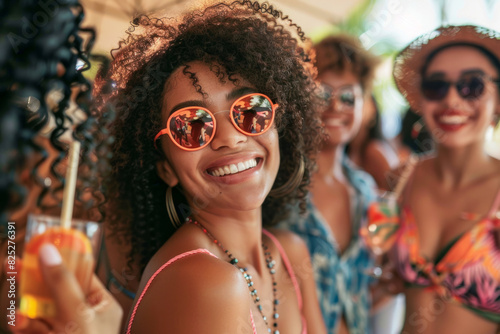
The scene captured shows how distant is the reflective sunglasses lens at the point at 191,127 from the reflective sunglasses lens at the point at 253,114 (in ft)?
0.28

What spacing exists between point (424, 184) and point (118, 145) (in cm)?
153

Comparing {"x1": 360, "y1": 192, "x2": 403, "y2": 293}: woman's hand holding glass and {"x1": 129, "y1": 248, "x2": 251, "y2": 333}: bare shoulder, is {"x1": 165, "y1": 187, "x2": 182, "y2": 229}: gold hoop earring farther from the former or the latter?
{"x1": 360, "y1": 192, "x2": 403, "y2": 293}: woman's hand holding glass

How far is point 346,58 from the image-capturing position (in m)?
2.95

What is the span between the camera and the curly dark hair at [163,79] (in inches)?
58.3

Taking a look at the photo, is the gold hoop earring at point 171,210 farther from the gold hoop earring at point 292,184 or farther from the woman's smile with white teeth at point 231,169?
the gold hoop earring at point 292,184

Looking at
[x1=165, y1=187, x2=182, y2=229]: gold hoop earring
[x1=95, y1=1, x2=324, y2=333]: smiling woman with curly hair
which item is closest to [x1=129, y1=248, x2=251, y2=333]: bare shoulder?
[x1=95, y1=1, x2=324, y2=333]: smiling woman with curly hair

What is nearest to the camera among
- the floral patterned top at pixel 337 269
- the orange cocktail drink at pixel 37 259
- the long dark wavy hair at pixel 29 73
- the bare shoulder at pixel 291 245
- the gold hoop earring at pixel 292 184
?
the long dark wavy hair at pixel 29 73

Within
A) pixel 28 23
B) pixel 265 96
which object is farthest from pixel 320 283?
pixel 28 23

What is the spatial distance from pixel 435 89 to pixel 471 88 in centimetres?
15

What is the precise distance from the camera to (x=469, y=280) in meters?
2.09

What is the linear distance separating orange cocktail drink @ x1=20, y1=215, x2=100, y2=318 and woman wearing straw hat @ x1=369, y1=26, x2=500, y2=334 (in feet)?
5.34

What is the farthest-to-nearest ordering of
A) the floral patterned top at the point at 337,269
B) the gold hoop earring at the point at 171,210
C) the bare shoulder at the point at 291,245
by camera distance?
the floral patterned top at the point at 337,269, the bare shoulder at the point at 291,245, the gold hoop earring at the point at 171,210

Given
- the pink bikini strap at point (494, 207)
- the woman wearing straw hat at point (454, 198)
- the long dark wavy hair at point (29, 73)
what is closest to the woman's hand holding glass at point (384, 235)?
the woman wearing straw hat at point (454, 198)

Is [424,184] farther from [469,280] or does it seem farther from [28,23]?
[28,23]
